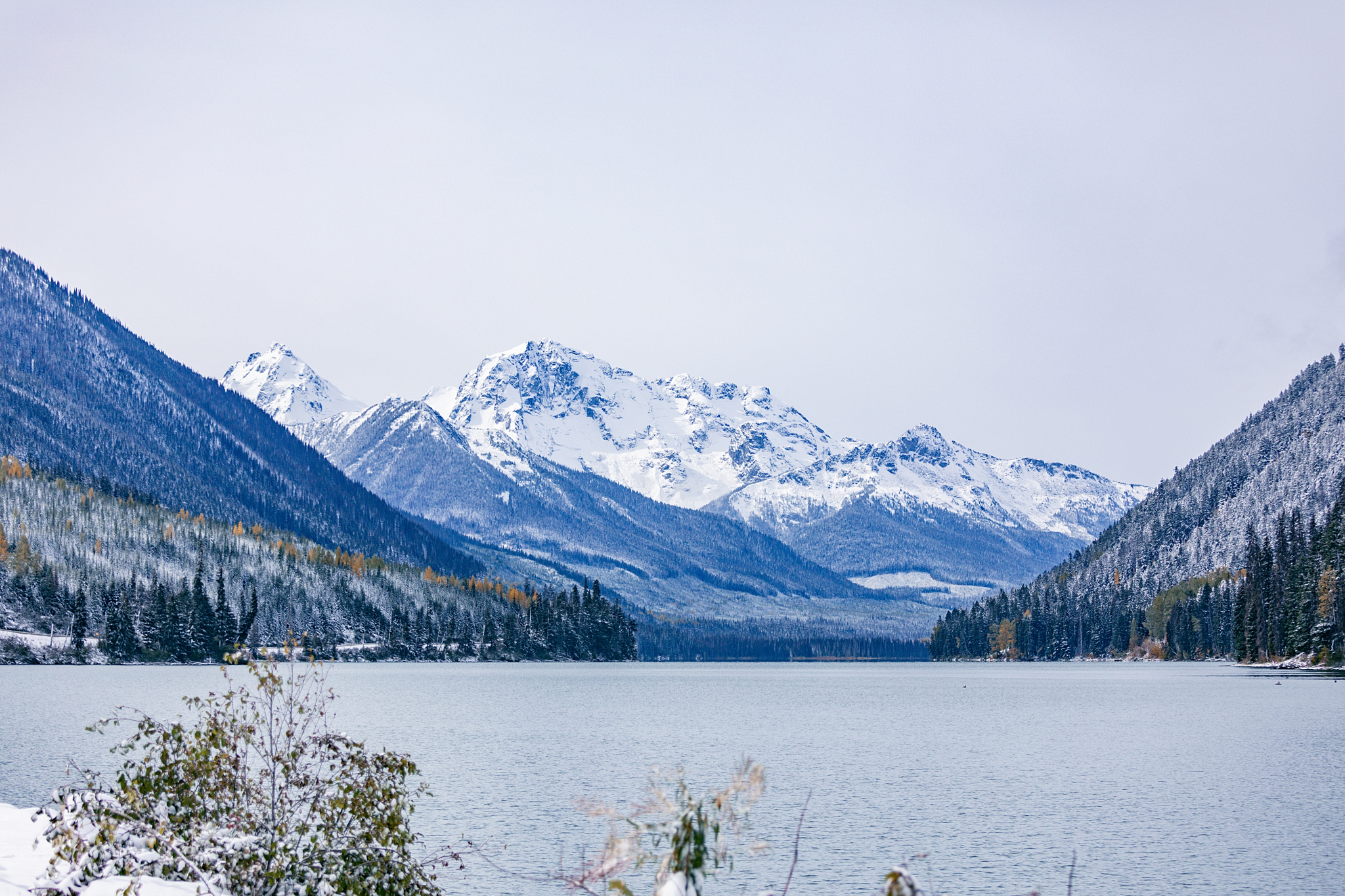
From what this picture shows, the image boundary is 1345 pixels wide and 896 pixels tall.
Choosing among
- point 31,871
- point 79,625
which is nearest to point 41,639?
point 79,625

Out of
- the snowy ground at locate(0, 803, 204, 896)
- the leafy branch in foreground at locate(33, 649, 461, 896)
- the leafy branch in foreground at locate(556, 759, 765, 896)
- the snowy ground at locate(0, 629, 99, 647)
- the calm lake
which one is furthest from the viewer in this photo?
the snowy ground at locate(0, 629, 99, 647)

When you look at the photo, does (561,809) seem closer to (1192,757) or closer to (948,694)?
(1192,757)

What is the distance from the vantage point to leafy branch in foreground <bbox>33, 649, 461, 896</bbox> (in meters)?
20.4

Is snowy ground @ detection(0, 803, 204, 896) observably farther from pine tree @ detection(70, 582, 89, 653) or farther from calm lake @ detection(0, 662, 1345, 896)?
pine tree @ detection(70, 582, 89, 653)

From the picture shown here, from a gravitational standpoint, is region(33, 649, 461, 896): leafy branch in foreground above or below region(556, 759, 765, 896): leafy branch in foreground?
below

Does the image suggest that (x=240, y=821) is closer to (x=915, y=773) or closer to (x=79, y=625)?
(x=915, y=773)

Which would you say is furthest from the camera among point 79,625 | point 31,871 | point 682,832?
point 79,625

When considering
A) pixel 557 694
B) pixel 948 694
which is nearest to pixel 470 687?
pixel 557 694

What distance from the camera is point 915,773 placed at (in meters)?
59.7

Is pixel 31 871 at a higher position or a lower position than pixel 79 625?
higher

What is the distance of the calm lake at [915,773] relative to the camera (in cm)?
3741

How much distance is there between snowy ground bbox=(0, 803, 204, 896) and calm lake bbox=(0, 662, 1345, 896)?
11.8m

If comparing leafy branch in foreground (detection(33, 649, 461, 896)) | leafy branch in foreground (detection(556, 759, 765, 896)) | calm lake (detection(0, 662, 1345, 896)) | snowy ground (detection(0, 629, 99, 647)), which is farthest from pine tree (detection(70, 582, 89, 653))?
leafy branch in foreground (detection(556, 759, 765, 896))

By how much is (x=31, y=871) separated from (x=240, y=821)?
586cm
